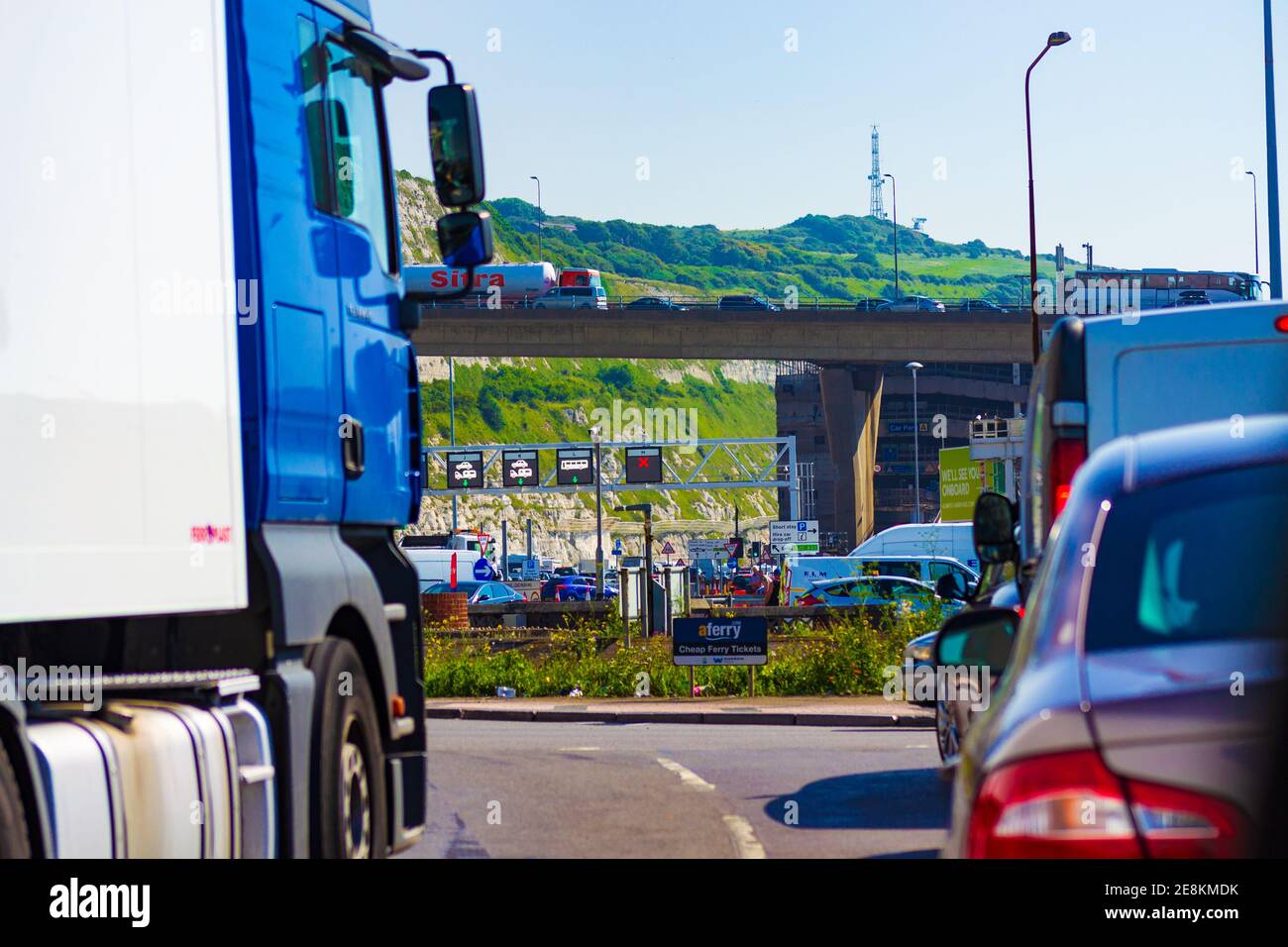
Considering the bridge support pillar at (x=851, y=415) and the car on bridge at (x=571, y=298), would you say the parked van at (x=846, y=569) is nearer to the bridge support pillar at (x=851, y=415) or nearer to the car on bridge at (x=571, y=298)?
the car on bridge at (x=571, y=298)

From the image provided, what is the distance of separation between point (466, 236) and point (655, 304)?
239ft

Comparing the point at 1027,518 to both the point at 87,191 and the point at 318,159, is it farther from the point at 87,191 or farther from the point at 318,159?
the point at 87,191

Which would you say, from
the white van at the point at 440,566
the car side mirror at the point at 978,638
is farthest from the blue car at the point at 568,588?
the car side mirror at the point at 978,638

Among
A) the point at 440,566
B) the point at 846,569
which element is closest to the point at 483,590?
the point at 440,566

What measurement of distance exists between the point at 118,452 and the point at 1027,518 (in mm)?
6598

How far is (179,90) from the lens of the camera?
624cm

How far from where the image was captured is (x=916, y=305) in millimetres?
85438

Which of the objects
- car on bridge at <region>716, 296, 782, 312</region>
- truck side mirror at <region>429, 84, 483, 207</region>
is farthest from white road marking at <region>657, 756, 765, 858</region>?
car on bridge at <region>716, 296, 782, 312</region>

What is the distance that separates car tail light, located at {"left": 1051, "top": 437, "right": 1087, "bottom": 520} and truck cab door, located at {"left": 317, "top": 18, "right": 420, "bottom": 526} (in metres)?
3.42

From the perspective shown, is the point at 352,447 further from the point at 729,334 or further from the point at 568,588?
the point at 729,334

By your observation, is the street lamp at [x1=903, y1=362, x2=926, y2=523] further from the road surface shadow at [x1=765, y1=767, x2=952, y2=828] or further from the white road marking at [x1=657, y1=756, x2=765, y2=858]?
the road surface shadow at [x1=765, y1=767, x2=952, y2=828]

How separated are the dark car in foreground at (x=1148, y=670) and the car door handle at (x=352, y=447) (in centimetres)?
400

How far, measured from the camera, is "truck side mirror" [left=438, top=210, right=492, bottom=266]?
8.15 meters
